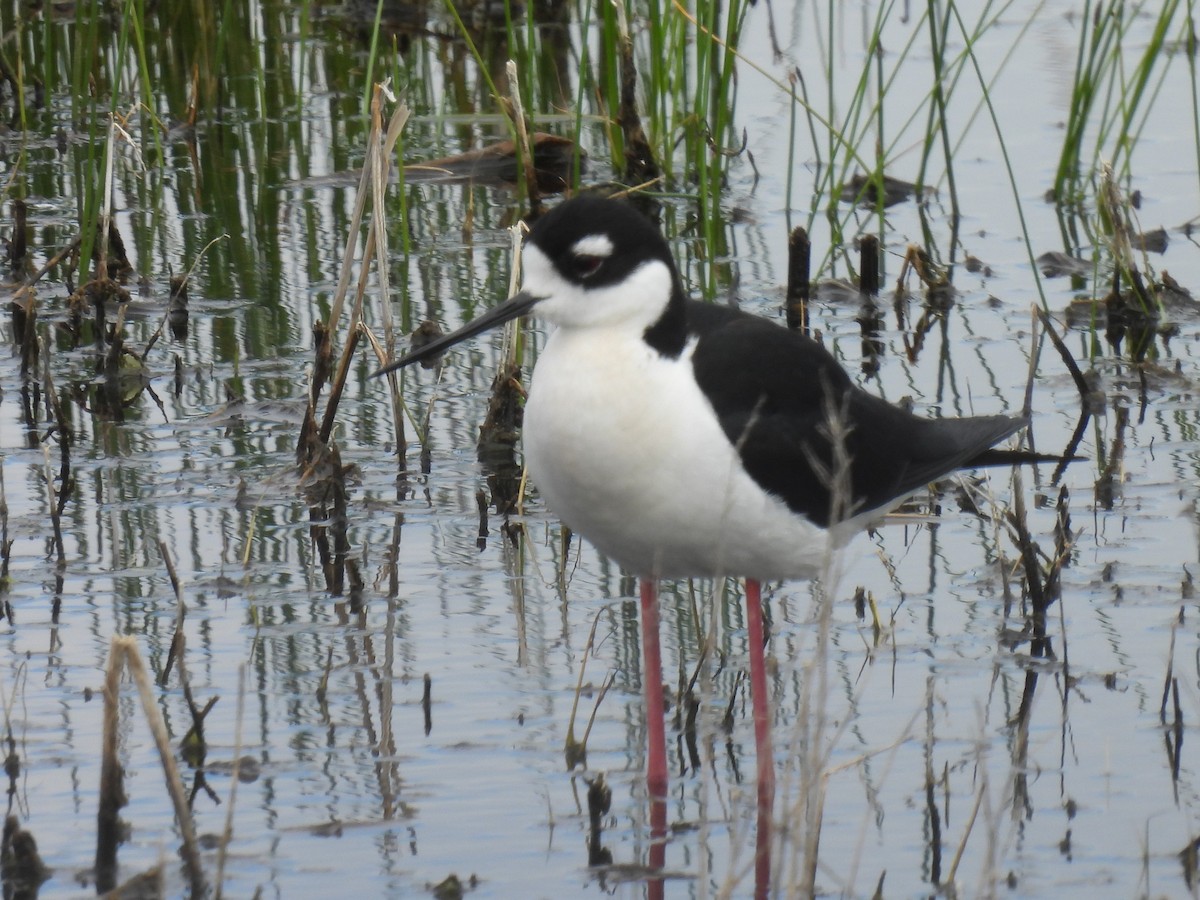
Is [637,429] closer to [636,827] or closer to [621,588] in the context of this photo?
[636,827]

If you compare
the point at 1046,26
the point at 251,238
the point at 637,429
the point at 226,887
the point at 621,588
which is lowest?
the point at 226,887

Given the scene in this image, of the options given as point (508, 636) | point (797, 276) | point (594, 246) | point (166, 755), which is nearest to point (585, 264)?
point (594, 246)

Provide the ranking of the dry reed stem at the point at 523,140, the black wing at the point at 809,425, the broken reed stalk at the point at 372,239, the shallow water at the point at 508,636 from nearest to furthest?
the shallow water at the point at 508,636 → the black wing at the point at 809,425 → the broken reed stalk at the point at 372,239 → the dry reed stem at the point at 523,140

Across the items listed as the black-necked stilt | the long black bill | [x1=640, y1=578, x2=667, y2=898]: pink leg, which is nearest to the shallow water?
[x1=640, y1=578, x2=667, y2=898]: pink leg

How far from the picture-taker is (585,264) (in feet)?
12.2

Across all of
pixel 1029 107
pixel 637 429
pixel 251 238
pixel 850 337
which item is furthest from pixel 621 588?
pixel 1029 107

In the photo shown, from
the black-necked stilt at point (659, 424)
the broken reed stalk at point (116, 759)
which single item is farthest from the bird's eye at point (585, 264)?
the broken reed stalk at point (116, 759)

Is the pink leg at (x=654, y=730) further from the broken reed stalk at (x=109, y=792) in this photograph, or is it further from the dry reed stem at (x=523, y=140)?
the dry reed stem at (x=523, y=140)

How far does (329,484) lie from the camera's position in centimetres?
500

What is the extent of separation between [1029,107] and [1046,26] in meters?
1.42

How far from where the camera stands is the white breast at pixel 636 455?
3.65 metres

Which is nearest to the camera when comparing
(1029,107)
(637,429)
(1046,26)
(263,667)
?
(637,429)

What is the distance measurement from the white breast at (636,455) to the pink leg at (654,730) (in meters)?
0.25

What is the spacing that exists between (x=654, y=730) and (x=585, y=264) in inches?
34.9
